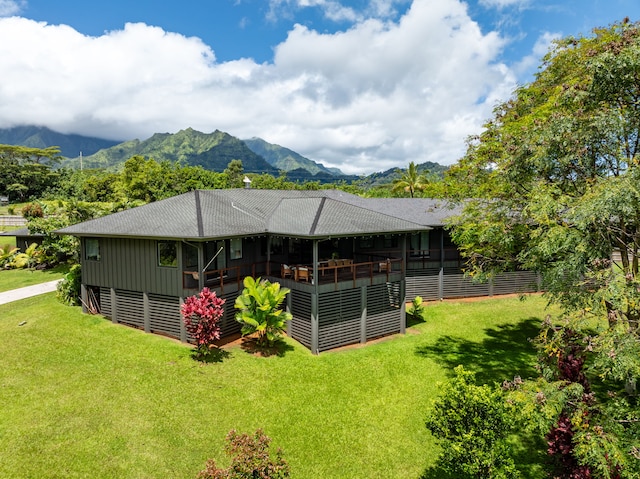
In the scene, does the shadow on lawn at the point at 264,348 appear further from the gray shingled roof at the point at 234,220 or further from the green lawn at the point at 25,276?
the green lawn at the point at 25,276

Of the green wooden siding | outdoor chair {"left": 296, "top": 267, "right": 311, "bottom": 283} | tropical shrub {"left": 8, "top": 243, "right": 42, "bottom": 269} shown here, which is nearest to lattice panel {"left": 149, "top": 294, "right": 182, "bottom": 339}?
the green wooden siding

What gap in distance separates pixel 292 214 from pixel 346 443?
11.4m

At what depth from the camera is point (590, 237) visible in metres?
9.07

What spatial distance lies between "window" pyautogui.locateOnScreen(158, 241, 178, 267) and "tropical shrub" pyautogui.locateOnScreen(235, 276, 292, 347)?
3224 mm

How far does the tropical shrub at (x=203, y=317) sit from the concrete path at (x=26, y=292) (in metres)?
13.1

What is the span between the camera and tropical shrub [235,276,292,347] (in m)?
14.8

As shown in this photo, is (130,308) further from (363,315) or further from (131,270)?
(363,315)

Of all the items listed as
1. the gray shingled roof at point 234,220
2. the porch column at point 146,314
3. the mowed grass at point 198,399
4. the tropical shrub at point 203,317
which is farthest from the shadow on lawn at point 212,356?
the gray shingled roof at point 234,220

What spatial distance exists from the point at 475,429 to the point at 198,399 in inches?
322

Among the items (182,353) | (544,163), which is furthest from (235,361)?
(544,163)

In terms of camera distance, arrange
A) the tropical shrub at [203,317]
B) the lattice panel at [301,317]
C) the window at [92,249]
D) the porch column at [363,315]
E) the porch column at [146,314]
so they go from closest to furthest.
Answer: the tropical shrub at [203,317]
the lattice panel at [301,317]
the porch column at [146,314]
the porch column at [363,315]
the window at [92,249]

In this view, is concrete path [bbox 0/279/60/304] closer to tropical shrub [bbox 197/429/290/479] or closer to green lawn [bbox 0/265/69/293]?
green lawn [bbox 0/265/69/293]

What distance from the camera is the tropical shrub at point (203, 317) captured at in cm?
1346

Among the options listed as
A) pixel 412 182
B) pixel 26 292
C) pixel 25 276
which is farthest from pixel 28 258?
pixel 412 182
